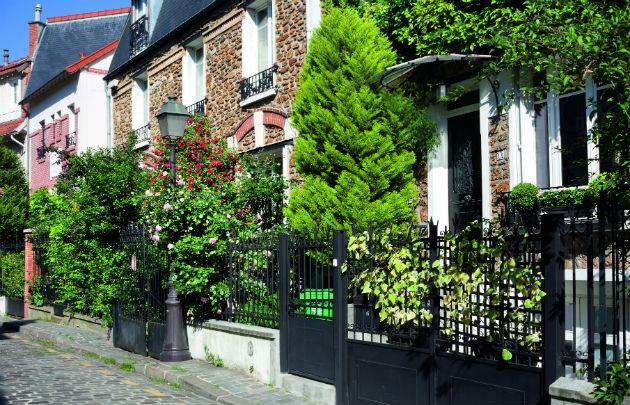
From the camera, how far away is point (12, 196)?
1113 inches

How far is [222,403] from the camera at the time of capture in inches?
317

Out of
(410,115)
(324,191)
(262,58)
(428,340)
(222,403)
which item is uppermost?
(262,58)

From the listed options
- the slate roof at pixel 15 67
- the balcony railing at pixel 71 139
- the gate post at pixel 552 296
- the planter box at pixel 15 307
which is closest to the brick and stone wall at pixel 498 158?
the gate post at pixel 552 296

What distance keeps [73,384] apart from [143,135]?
12512 mm

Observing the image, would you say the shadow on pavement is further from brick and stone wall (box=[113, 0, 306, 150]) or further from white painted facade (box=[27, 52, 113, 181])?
white painted facade (box=[27, 52, 113, 181])

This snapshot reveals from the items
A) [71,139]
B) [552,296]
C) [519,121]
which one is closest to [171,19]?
[71,139]

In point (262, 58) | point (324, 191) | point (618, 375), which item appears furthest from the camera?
point (262, 58)

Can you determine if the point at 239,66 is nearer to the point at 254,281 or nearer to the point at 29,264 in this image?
the point at 254,281

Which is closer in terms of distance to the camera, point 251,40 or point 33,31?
point 251,40

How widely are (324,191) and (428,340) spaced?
446 cm

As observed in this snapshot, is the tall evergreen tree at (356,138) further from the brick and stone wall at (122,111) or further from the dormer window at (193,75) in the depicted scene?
the brick and stone wall at (122,111)

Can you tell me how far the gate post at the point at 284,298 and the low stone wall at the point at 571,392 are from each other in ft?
12.7

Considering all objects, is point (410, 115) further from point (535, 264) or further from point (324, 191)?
point (535, 264)

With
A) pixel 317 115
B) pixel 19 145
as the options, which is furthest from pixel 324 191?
pixel 19 145
